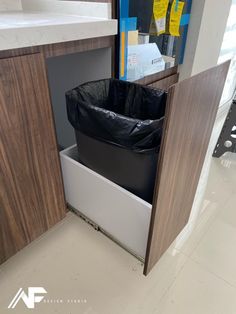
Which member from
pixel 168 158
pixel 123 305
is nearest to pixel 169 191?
pixel 168 158

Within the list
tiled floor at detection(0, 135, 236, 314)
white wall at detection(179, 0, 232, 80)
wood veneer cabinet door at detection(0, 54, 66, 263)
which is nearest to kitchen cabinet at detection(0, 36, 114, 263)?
wood veneer cabinet door at detection(0, 54, 66, 263)

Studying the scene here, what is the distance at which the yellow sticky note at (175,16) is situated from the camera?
110cm

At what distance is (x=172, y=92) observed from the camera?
0.47 m

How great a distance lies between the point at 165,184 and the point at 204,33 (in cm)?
106

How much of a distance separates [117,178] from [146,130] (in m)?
0.27

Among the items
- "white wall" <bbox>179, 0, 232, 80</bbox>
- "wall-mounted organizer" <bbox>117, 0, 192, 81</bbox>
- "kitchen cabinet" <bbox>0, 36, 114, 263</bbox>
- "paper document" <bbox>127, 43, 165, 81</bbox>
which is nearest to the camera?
"kitchen cabinet" <bbox>0, 36, 114, 263</bbox>

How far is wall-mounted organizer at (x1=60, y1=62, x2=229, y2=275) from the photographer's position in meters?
0.55

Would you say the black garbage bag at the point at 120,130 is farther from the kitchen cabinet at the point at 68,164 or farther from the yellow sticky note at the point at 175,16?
the yellow sticky note at the point at 175,16

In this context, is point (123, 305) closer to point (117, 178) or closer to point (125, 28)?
point (117, 178)

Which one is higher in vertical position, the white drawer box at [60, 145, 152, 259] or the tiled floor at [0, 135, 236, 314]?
the white drawer box at [60, 145, 152, 259]

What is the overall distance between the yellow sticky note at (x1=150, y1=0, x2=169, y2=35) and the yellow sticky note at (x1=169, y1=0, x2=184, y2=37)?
4 cm

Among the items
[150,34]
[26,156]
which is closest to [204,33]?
[150,34]

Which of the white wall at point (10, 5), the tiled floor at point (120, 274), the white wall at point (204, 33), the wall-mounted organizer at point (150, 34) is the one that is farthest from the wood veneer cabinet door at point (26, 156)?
the white wall at point (204, 33)

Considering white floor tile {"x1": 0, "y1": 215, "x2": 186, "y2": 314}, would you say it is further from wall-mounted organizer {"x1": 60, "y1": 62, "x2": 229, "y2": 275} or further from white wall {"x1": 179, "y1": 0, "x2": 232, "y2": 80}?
white wall {"x1": 179, "y1": 0, "x2": 232, "y2": 80}
